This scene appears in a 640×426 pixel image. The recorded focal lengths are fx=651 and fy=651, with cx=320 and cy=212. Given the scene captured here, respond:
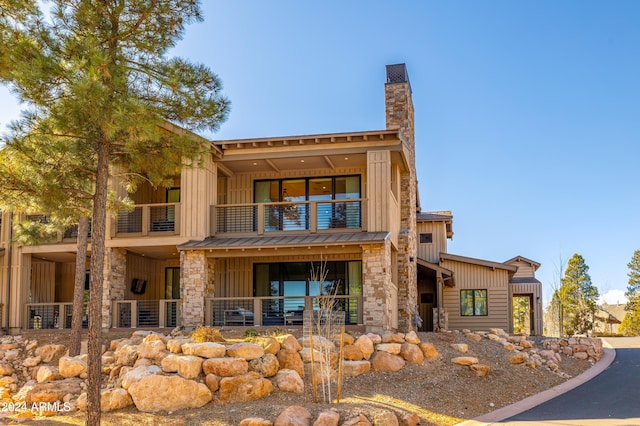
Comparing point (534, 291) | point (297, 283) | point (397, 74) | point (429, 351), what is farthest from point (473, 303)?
point (429, 351)

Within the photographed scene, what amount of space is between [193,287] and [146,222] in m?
2.56

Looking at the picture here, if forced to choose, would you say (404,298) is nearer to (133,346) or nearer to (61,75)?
(133,346)

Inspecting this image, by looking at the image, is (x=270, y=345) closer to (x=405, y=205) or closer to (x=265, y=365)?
(x=265, y=365)

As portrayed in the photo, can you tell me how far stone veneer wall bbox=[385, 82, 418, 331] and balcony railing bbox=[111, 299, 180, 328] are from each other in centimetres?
695

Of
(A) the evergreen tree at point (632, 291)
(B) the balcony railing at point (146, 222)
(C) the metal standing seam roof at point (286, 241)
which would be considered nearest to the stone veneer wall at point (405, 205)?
(C) the metal standing seam roof at point (286, 241)

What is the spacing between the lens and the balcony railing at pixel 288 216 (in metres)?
19.0

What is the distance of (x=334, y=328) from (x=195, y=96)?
227 inches

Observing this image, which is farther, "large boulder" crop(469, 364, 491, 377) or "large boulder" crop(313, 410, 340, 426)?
"large boulder" crop(469, 364, 491, 377)

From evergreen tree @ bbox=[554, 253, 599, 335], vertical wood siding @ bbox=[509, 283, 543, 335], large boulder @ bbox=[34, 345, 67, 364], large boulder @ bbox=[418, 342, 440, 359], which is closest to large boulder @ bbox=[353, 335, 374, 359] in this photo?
large boulder @ bbox=[418, 342, 440, 359]

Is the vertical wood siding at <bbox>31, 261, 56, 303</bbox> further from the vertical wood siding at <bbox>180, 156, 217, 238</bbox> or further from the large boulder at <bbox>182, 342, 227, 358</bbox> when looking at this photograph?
the large boulder at <bbox>182, 342, 227, 358</bbox>

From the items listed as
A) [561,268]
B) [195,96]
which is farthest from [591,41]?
[561,268]

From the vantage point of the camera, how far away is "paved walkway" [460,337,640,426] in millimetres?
11477

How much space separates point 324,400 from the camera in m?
12.0

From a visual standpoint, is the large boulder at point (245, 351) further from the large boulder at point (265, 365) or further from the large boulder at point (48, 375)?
the large boulder at point (48, 375)
